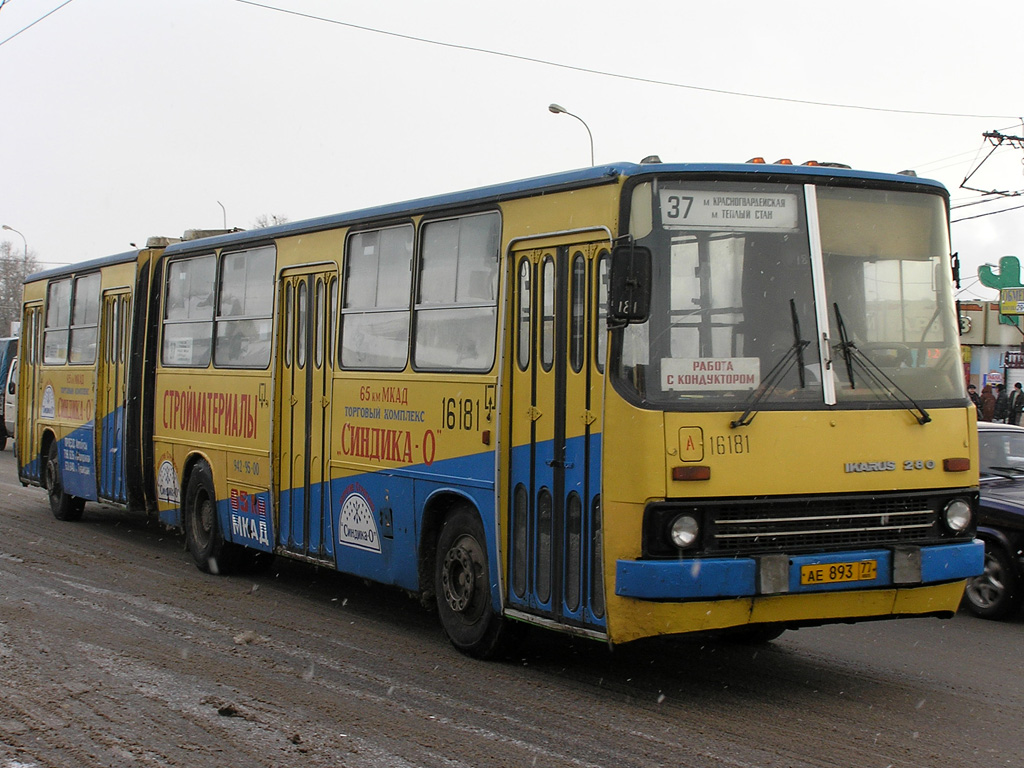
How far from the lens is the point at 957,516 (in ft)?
24.1

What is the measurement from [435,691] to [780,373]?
2.68m

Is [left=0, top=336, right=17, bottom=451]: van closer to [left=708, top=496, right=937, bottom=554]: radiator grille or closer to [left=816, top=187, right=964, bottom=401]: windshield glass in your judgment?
[left=816, top=187, right=964, bottom=401]: windshield glass

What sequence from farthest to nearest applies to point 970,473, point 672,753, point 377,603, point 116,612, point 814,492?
point 377,603 < point 116,612 < point 970,473 < point 814,492 < point 672,753

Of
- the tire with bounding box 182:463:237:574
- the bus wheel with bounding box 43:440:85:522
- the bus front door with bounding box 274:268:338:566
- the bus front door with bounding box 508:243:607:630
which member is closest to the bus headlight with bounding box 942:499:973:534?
the bus front door with bounding box 508:243:607:630

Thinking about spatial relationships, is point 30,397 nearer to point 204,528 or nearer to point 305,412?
point 204,528

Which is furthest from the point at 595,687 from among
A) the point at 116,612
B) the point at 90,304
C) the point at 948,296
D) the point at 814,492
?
the point at 90,304

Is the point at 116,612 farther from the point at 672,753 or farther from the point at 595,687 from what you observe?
the point at 672,753

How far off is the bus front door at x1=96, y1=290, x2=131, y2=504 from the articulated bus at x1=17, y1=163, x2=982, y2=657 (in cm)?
559

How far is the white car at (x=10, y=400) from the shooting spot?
91.2ft

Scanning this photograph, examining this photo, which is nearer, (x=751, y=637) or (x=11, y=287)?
(x=751, y=637)

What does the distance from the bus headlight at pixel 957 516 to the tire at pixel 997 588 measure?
2.85 m

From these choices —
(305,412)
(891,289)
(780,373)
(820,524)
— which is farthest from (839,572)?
→ (305,412)

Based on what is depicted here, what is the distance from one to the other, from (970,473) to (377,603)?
5.13 m

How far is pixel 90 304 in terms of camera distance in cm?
1549
